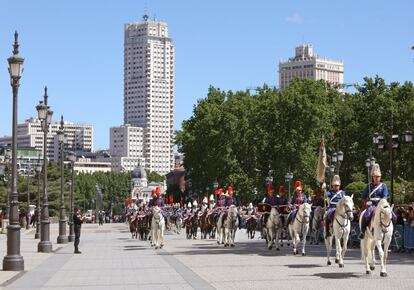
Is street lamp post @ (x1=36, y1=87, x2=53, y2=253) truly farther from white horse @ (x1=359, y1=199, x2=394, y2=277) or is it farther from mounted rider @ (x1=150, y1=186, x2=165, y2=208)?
white horse @ (x1=359, y1=199, x2=394, y2=277)

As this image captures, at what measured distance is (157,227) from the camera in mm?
41594

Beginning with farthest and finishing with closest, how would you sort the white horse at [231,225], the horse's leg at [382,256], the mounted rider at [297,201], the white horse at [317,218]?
the white horse at [231,225] < the white horse at [317,218] < the mounted rider at [297,201] < the horse's leg at [382,256]

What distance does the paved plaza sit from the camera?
21469 millimetres

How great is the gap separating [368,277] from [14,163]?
11.1 m

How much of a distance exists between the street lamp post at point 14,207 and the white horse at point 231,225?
15798 millimetres

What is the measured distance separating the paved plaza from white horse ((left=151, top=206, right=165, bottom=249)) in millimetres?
4471

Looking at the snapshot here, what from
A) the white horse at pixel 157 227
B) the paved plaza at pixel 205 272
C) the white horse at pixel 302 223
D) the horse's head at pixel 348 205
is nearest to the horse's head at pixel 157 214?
the white horse at pixel 157 227

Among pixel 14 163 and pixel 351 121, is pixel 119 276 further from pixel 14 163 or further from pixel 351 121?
pixel 351 121

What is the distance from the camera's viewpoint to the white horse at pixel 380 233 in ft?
75.5

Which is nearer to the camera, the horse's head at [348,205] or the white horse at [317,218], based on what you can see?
the horse's head at [348,205]

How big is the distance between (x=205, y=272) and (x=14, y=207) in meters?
6.09

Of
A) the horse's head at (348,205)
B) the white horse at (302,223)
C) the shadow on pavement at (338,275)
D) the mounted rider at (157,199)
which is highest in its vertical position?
the mounted rider at (157,199)

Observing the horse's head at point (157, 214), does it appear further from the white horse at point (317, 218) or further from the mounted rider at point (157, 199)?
the white horse at point (317, 218)

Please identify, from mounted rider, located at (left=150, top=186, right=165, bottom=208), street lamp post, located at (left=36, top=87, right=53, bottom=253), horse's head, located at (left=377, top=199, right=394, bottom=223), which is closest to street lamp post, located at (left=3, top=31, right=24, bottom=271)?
street lamp post, located at (left=36, top=87, right=53, bottom=253)
